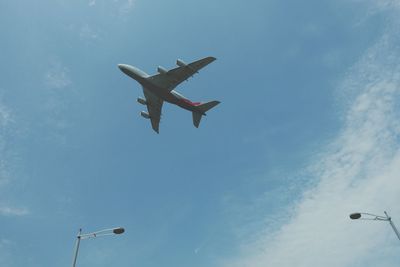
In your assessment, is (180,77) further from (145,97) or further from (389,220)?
(389,220)

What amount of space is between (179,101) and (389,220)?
27565mm

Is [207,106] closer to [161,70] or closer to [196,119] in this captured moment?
[196,119]

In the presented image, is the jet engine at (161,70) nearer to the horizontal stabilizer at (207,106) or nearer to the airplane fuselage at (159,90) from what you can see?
the airplane fuselage at (159,90)

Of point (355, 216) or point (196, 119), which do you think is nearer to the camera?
point (355, 216)

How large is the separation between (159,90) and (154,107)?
283 inches

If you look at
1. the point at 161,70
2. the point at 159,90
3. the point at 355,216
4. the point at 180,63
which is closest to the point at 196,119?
the point at 159,90

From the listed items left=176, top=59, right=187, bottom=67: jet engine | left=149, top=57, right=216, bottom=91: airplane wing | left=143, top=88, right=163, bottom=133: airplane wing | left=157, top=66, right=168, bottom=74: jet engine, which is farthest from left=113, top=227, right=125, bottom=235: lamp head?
left=143, top=88, right=163, bottom=133: airplane wing

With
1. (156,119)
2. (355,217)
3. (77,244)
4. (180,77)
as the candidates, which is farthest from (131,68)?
(355,217)

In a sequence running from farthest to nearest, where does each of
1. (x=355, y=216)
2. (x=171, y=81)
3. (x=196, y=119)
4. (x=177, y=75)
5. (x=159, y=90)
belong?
1. (x=196, y=119)
2. (x=159, y=90)
3. (x=171, y=81)
4. (x=177, y=75)
5. (x=355, y=216)

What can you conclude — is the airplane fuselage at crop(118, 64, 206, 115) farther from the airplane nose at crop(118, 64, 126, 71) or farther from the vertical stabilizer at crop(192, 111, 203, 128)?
the vertical stabilizer at crop(192, 111, 203, 128)

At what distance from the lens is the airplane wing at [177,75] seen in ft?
133

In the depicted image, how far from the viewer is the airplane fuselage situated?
43.4 metres

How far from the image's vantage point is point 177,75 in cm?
4250

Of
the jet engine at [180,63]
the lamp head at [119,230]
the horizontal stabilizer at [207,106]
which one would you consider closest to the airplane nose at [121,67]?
the jet engine at [180,63]
